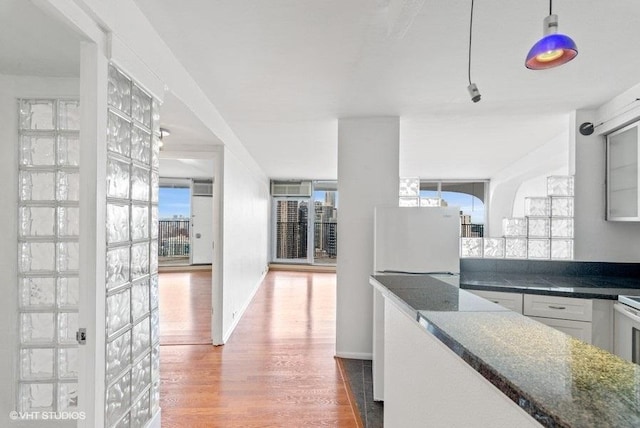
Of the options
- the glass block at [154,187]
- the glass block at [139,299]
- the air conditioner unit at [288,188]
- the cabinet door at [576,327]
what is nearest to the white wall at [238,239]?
the glass block at [154,187]

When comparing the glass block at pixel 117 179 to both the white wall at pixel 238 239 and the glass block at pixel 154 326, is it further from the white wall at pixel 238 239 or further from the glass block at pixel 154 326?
the white wall at pixel 238 239

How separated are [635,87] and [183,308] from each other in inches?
225

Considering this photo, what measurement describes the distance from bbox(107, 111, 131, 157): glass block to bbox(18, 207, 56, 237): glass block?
2.27 ft

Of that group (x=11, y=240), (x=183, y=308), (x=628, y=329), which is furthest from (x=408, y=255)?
(x=183, y=308)

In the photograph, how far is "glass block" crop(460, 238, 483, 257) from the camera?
3.06 meters

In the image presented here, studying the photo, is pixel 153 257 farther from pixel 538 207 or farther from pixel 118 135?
pixel 538 207

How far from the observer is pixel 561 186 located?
2873 mm

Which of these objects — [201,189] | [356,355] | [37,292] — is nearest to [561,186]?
[356,355]

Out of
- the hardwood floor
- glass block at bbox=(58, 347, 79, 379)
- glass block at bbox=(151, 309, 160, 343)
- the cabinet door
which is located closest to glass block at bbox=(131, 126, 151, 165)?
glass block at bbox=(151, 309, 160, 343)

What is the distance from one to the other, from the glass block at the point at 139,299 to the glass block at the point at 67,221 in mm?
531

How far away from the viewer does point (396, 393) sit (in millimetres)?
1316

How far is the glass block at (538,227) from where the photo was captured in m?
2.89

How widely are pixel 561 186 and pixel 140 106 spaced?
3490 mm

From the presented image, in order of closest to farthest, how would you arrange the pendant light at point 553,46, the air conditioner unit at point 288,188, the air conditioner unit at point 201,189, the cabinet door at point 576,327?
the pendant light at point 553,46 → the cabinet door at point 576,327 → the air conditioner unit at point 201,189 → the air conditioner unit at point 288,188
